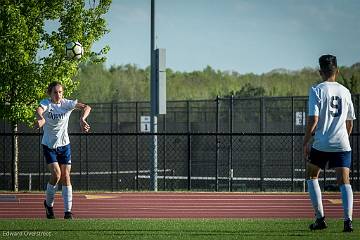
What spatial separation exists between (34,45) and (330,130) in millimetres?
17591

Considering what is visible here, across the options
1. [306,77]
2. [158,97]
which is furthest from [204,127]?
[306,77]

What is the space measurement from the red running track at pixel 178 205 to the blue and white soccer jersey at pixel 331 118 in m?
4.59

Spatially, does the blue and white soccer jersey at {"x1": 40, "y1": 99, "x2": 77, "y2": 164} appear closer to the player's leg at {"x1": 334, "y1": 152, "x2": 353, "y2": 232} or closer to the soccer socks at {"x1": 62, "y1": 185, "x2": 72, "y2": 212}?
the soccer socks at {"x1": 62, "y1": 185, "x2": 72, "y2": 212}

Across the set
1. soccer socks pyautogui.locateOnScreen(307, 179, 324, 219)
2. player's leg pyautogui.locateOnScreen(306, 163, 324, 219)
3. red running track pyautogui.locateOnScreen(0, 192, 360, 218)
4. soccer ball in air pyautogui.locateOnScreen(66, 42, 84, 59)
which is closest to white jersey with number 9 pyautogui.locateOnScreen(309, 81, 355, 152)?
player's leg pyautogui.locateOnScreen(306, 163, 324, 219)

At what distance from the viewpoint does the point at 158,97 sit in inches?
1077

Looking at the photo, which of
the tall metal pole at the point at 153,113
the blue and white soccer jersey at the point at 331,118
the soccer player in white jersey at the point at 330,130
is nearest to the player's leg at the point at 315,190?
the soccer player in white jersey at the point at 330,130

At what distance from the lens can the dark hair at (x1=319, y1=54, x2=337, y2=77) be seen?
466 inches

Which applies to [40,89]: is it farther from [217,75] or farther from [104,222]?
[217,75]

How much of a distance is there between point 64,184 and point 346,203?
15.0 ft

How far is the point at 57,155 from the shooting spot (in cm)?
1441

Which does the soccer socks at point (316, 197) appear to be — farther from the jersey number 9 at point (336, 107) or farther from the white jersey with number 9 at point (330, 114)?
the jersey number 9 at point (336, 107)

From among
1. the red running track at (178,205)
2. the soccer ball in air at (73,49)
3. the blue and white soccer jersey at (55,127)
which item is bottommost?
the red running track at (178,205)

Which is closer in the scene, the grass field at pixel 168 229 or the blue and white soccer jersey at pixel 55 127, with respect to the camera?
the grass field at pixel 168 229

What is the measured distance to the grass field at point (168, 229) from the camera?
1177 centimetres
